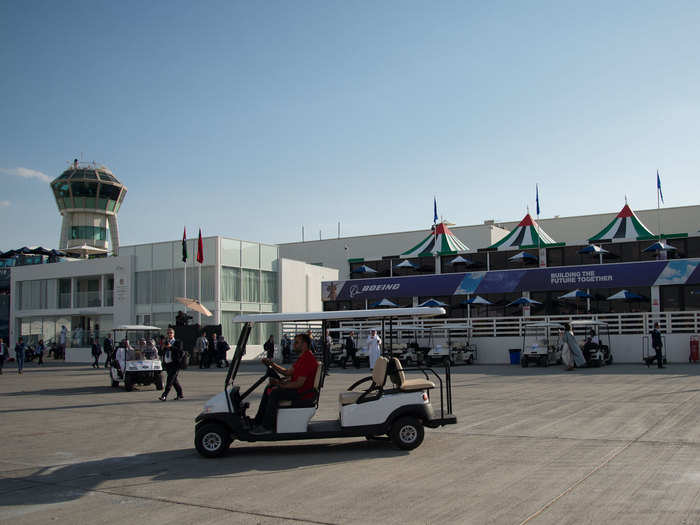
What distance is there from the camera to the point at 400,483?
7262 mm

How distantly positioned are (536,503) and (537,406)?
25.5ft

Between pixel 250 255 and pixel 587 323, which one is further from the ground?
pixel 250 255

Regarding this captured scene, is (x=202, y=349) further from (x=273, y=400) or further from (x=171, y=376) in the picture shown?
(x=273, y=400)

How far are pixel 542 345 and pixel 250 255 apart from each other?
2094 centimetres

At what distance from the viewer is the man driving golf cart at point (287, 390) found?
907cm

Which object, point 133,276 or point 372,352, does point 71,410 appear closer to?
point 372,352

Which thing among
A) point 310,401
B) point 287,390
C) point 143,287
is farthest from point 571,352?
point 143,287

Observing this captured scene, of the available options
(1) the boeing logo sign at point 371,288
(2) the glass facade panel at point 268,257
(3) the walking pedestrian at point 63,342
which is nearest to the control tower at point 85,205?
(3) the walking pedestrian at point 63,342

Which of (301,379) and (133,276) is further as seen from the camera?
(133,276)

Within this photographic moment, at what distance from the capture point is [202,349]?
3406 centimetres

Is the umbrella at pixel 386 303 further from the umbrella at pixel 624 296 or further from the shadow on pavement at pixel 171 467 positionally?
the shadow on pavement at pixel 171 467

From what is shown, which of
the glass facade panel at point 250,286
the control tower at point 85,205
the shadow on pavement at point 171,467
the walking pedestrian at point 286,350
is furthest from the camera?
the control tower at point 85,205

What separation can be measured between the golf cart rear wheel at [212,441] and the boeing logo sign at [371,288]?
107ft

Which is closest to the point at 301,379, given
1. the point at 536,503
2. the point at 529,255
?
the point at 536,503
